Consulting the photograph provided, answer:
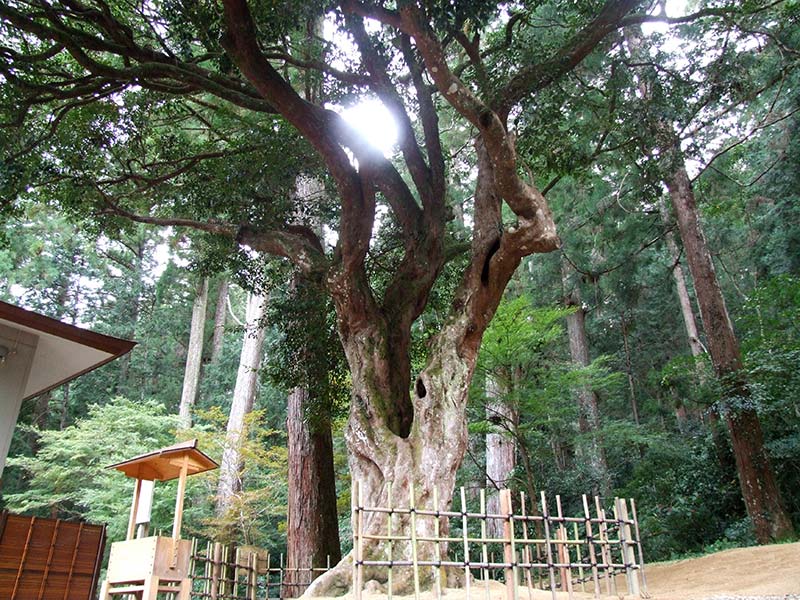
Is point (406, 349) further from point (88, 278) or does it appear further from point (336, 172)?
point (88, 278)

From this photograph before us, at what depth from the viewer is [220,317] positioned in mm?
22609

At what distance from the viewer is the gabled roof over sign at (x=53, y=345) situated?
19.2 ft

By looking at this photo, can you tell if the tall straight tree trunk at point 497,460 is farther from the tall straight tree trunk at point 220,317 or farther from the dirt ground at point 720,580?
the tall straight tree trunk at point 220,317

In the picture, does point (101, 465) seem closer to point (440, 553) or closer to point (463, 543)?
point (463, 543)

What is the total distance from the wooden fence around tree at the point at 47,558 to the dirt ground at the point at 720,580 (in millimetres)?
2950

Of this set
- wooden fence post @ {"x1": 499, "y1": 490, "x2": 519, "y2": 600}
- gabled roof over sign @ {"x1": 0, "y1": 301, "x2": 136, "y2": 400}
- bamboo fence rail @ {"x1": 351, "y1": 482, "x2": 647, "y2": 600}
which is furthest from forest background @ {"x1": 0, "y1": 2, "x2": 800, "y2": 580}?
wooden fence post @ {"x1": 499, "y1": 490, "x2": 519, "y2": 600}

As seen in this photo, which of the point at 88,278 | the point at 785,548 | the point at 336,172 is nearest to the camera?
the point at 336,172

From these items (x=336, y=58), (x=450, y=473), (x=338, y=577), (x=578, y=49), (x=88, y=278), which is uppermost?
(x=88, y=278)

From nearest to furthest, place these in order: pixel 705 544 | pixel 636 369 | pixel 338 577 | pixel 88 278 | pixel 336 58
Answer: pixel 338 577
pixel 336 58
pixel 705 544
pixel 636 369
pixel 88 278

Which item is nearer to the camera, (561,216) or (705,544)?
(705,544)

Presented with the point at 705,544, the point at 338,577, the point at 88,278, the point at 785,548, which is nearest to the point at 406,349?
the point at 338,577

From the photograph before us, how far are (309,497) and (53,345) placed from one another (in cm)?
411

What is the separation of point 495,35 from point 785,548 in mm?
7884

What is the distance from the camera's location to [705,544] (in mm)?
10945
